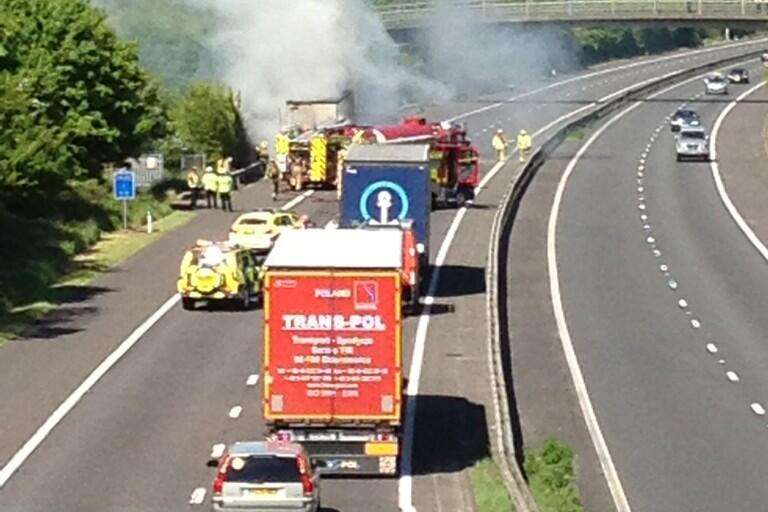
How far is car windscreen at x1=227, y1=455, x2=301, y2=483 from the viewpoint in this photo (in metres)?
28.9

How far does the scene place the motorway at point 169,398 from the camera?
3247 centimetres

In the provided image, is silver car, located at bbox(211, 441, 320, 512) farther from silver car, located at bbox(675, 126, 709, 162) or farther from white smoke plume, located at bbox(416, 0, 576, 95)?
white smoke plume, located at bbox(416, 0, 576, 95)

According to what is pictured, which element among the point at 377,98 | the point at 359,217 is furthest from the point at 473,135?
the point at 359,217

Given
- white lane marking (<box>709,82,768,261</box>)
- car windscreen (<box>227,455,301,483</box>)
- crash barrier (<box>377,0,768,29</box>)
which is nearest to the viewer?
car windscreen (<box>227,455,301,483</box>)

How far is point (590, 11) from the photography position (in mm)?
143125

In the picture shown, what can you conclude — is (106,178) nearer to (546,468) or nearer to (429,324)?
(429,324)

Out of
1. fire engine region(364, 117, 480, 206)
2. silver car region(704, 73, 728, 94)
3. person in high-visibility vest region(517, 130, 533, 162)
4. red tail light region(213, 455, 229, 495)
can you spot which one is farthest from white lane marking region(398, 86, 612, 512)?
silver car region(704, 73, 728, 94)

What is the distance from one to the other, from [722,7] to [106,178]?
74825mm

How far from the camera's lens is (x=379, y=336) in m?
33.2

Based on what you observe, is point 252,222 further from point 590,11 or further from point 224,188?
point 590,11

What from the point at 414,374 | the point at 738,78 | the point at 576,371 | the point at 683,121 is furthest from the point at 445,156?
the point at 738,78

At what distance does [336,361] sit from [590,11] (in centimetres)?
11224

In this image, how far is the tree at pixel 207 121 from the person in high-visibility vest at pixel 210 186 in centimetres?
1197

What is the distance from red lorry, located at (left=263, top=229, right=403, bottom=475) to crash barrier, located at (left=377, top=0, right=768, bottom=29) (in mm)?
104907
